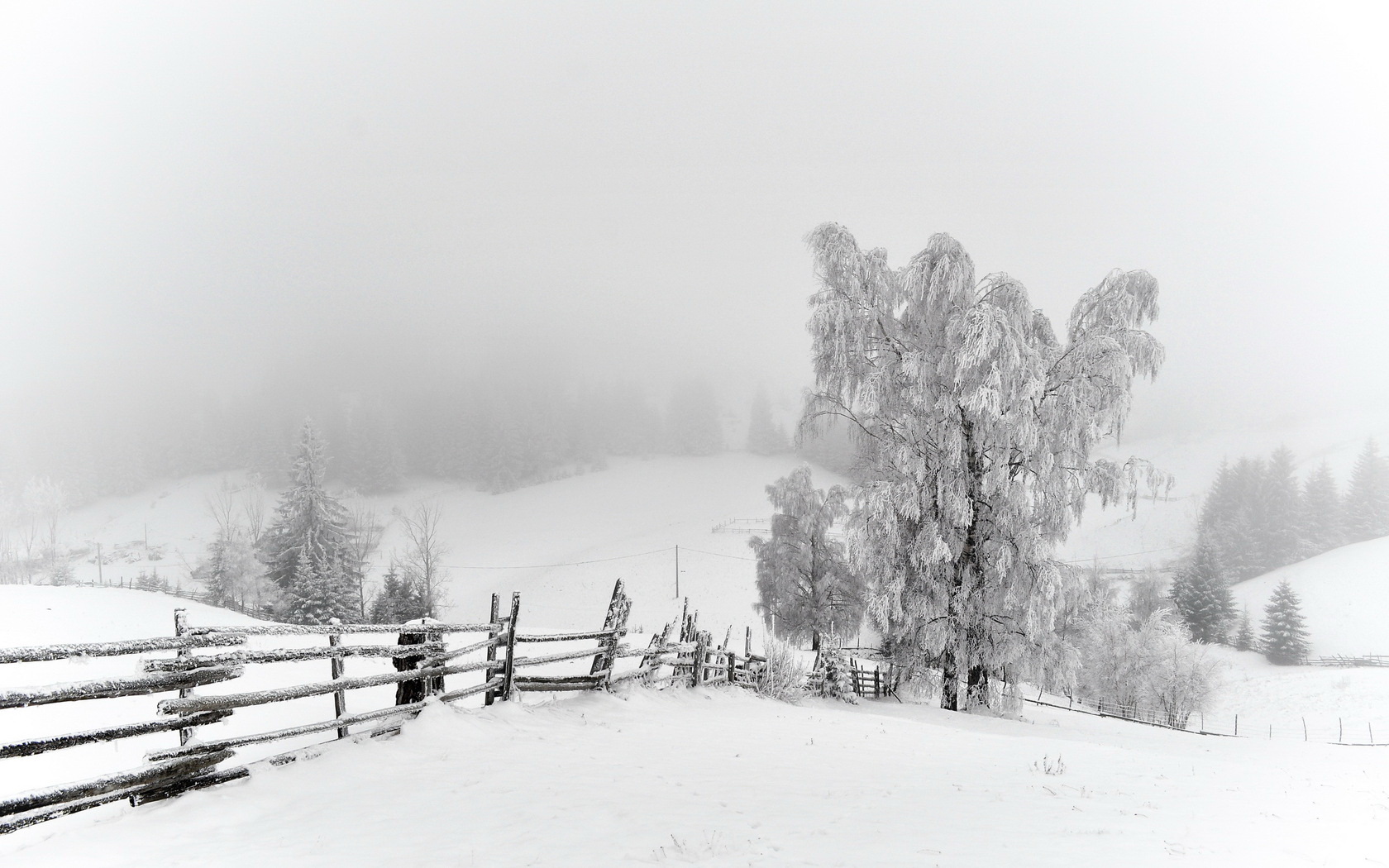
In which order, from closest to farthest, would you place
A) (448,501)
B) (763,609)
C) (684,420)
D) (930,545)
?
(930,545) → (763,609) → (448,501) → (684,420)

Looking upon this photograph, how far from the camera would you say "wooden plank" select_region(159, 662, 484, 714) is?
4.93 metres

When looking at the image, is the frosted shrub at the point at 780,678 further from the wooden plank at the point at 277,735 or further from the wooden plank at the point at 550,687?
the wooden plank at the point at 277,735

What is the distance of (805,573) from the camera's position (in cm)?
2844

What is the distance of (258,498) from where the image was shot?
6172 centimetres

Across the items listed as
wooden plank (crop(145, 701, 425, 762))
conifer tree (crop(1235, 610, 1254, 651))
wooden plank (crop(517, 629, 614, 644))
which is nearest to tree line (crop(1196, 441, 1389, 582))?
conifer tree (crop(1235, 610, 1254, 651))

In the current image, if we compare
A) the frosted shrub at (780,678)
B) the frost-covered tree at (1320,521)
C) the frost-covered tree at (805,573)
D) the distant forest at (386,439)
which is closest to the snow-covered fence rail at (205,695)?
the frosted shrub at (780,678)

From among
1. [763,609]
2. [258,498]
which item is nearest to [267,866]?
[763,609]

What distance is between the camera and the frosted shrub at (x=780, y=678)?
14.8 meters

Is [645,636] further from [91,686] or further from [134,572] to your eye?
[134,572]

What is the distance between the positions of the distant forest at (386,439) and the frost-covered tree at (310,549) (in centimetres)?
3794

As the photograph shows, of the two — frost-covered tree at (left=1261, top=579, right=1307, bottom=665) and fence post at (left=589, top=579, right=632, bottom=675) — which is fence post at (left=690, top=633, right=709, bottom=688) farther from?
frost-covered tree at (left=1261, top=579, right=1307, bottom=665)

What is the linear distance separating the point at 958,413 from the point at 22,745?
49.0ft

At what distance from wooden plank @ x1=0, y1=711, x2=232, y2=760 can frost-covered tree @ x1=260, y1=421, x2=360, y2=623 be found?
28263 millimetres

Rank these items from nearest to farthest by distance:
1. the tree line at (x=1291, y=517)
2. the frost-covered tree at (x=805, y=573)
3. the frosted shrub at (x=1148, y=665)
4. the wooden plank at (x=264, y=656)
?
the wooden plank at (x=264, y=656), the frost-covered tree at (x=805, y=573), the frosted shrub at (x=1148, y=665), the tree line at (x=1291, y=517)
